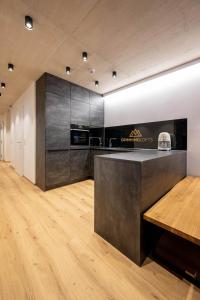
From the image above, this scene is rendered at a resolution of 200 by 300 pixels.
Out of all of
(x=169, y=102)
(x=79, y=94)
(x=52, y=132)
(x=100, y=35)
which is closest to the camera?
(x=100, y=35)

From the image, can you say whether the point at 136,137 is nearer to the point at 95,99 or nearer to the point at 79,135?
the point at 79,135

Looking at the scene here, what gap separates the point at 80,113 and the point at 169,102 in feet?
6.85

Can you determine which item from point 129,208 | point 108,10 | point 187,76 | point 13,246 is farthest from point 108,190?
point 187,76

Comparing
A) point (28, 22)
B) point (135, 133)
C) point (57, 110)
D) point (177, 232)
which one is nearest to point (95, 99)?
point (57, 110)

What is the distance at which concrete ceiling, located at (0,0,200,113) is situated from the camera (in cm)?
155

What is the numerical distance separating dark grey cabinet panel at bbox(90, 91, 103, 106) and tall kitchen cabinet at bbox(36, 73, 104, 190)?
0.14m

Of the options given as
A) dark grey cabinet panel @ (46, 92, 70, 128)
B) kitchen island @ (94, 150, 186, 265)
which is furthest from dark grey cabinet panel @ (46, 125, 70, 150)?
kitchen island @ (94, 150, 186, 265)

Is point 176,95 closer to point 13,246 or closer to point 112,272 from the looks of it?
point 112,272

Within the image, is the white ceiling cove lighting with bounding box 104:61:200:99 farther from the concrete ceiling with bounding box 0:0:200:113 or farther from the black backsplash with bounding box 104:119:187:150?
the black backsplash with bounding box 104:119:187:150

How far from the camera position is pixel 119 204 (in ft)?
4.64

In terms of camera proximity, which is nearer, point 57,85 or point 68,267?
point 68,267

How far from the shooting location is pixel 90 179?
4062 mm

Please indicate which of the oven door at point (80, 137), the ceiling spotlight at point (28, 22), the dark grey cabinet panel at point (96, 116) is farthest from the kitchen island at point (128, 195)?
the dark grey cabinet panel at point (96, 116)

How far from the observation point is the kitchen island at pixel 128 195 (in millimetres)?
1250
